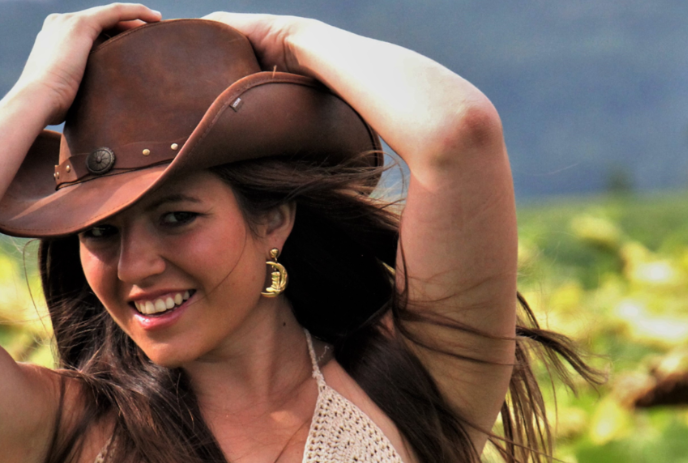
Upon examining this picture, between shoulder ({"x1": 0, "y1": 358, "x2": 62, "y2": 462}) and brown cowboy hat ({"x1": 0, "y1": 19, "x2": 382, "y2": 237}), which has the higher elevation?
brown cowboy hat ({"x1": 0, "y1": 19, "x2": 382, "y2": 237})

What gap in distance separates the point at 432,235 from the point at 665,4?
875cm

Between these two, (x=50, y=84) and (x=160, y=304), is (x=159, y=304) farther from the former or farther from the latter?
(x=50, y=84)

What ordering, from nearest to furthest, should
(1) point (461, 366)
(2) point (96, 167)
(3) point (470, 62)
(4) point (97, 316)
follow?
(2) point (96, 167) → (1) point (461, 366) → (4) point (97, 316) → (3) point (470, 62)

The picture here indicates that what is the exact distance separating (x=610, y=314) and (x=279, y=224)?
2650mm

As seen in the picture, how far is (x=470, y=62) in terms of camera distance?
1005 centimetres

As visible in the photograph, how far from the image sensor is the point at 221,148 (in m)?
1.70

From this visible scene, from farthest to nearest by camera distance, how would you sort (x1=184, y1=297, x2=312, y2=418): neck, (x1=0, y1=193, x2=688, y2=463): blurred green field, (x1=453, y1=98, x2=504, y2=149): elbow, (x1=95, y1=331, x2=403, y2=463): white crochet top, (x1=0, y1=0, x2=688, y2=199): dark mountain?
(x1=0, y1=0, x2=688, y2=199): dark mountain, (x1=0, y1=193, x2=688, y2=463): blurred green field, (x1=184, y1=297, x2=312, y2=418): neck, (x1=95, y1=331, x2=403, y2=463): white crochet top, (x1=453, y1=98, x2=504, y2=149): elbow

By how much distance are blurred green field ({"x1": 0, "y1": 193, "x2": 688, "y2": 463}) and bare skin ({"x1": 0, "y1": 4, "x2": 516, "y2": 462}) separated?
60 cm

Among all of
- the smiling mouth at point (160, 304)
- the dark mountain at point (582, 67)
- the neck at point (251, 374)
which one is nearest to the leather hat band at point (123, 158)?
the smiling mouth at point (160, 304)

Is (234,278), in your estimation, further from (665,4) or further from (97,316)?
(665,4)

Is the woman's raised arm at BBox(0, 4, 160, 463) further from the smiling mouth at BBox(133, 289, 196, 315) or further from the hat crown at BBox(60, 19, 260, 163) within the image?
the smiling mouth at BBox(133, 289, 196, 315)

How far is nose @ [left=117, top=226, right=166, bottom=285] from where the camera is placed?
66.4 inches

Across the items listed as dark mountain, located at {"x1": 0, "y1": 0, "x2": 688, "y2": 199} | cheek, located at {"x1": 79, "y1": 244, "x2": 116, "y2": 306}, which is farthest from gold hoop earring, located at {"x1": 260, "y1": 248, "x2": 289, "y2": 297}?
dark mountain, located at {"x1": 0, "y1": 0, "x2": 688, "y2": 199}

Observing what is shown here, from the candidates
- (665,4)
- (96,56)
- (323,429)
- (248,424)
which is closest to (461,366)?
(323,429)
